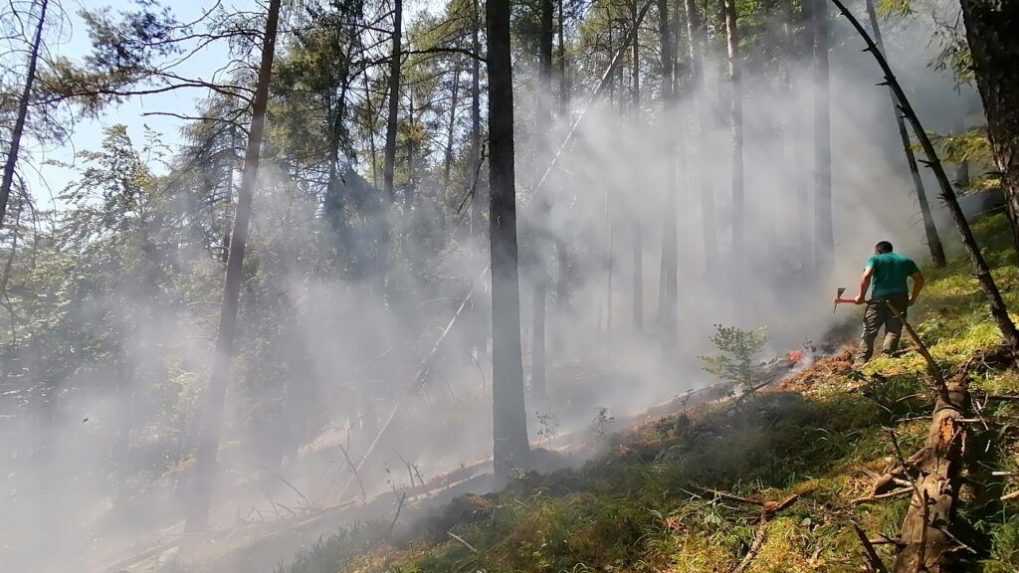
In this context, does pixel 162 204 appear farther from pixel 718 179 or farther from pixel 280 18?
pixel 718 179

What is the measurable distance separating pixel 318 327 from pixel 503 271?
884 cm

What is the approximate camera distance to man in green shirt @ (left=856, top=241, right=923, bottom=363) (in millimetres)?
6785

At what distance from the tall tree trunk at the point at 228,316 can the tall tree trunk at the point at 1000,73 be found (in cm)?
979

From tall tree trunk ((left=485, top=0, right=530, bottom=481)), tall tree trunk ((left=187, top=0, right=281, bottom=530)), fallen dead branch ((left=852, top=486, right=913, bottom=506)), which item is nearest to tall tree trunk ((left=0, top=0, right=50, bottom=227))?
tall tree trunk ((left=187, top=0, right=281, bottom=530))

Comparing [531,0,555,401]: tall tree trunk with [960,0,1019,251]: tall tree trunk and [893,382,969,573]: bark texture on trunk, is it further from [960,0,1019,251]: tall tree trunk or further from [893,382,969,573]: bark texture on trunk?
[960,0,1019,251]: tall tree trunk

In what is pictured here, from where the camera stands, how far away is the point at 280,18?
9.88 meters

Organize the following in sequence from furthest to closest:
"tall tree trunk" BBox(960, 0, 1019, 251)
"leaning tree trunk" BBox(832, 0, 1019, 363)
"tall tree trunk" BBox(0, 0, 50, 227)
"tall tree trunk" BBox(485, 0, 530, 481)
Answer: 1. "tall tree trunk" BBox(0, 0, 50, 227)
2. "tall tree trunk" BBox(485, 0, 530, 481)
3. "tall tree trunk" BBox(960, 0, 1019, 251)
4. "leaning tree trunk" BBox(832, 0, 1019, 363)

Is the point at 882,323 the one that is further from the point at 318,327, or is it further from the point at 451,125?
the point at 451,125

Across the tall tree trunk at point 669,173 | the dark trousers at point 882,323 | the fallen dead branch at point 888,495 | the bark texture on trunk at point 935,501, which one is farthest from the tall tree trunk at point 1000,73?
the tall tree trunk at point 669,173

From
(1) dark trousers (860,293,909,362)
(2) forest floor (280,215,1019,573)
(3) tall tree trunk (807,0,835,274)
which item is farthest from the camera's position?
(3) tall tree trunk (807,0,835,274)

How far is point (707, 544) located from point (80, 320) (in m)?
18.5

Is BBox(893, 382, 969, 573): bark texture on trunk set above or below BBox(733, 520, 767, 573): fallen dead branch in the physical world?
above

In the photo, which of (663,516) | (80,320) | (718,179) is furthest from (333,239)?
(718,179)

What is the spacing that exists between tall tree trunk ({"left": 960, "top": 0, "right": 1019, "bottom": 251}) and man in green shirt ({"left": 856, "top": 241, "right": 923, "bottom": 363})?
5227 millimetres
